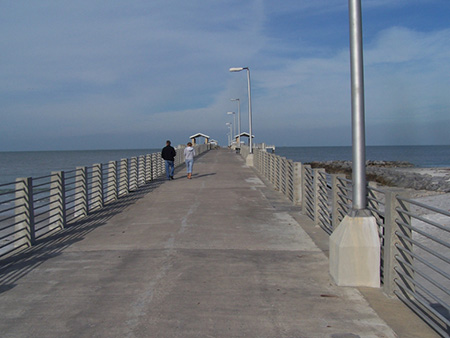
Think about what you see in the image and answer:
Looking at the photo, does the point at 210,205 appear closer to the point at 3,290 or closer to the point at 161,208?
the point at 161,208

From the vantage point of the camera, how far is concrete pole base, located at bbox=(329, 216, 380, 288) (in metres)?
5.56

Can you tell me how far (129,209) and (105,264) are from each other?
19.6 ft

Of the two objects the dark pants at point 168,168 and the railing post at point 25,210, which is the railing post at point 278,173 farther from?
the railing post at point 25,210

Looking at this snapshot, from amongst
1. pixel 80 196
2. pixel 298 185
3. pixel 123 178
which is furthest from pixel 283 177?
pixel 80 196

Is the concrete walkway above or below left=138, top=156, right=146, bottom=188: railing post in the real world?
below

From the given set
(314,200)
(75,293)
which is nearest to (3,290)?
(75,293)

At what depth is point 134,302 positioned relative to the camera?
5133 mm

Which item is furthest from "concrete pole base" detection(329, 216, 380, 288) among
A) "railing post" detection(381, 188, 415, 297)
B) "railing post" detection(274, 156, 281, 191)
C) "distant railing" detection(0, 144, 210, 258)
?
"railing post" detection(274, 156, 281, 191)

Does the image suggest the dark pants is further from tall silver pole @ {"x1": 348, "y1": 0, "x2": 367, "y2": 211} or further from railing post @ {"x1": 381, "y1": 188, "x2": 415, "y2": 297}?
railing post @ {"x1": 381, "y1": 188, "x2": 415, "y2": 297}

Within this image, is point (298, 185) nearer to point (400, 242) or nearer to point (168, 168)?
point (400, 242)

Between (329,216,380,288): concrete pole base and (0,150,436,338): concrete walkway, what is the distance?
22 cm

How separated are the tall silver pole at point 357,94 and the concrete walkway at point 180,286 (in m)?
1.44

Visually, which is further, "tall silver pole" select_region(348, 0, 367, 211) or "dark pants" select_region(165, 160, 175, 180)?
"dark pants" select_region(165, 160, 175, 180)

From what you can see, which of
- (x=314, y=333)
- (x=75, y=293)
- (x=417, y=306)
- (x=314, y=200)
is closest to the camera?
(x=314, y=333)
